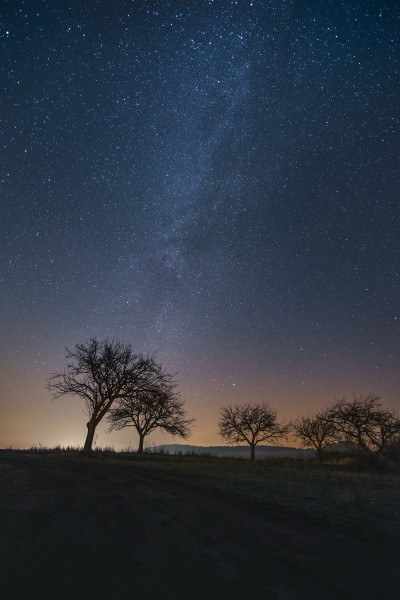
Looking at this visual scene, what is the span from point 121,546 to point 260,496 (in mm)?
5016

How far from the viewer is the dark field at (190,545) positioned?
3.64m

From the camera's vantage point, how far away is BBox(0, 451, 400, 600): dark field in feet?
11.9

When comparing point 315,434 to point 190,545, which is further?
point 315,434

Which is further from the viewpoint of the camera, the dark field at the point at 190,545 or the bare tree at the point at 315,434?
the bare tree at the point at 315,434

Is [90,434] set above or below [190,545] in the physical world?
above

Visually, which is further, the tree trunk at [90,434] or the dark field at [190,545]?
the tree trunk at [90,434]

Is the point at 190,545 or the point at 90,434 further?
the point at 90,434

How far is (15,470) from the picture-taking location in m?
11.0

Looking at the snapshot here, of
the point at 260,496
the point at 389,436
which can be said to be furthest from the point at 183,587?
the point at 389,436

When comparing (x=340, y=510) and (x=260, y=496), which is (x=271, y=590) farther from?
(x=260, y=496)

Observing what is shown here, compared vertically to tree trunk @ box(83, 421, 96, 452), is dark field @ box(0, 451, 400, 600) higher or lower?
lower

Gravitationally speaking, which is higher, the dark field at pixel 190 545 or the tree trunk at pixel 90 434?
the tree trunk at pixel 90 434

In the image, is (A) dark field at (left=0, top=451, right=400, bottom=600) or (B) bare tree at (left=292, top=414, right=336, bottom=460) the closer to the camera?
(A) dark field at (left=0, top=451, right=400, bottom=600)

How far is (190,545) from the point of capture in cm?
480
